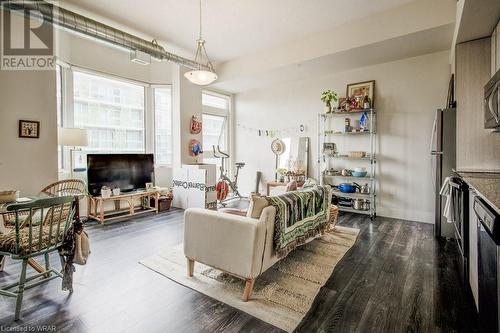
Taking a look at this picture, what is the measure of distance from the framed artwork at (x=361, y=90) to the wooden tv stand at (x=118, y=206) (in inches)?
173

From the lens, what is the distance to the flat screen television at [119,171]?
14.9 ft

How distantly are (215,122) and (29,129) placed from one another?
4050mm

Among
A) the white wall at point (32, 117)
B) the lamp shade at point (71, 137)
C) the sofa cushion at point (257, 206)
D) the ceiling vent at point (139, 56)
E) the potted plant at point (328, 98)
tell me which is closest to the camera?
the sofa cushion at point (257, 206)

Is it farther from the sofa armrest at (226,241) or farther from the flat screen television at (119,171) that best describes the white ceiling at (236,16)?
the sofa armrest at (226,241)

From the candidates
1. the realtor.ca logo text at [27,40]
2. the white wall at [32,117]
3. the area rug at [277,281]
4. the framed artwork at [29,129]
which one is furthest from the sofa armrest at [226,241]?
the realtor.ca logo text at [27,40]

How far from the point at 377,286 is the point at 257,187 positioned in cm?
443

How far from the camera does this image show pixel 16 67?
3.46 m

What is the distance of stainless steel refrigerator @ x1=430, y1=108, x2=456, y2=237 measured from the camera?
354cm

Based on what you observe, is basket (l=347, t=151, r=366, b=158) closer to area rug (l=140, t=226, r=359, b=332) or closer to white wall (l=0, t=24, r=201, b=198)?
area rug (l=140, t=226, r=359, b=332)

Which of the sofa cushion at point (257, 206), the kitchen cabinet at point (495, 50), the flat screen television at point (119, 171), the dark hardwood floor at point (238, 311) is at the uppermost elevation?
the kitchen cabinet at point (495, 50)

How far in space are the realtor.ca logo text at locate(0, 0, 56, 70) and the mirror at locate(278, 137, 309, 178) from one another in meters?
4.64

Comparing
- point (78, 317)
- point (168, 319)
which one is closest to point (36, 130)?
point (78, 317)

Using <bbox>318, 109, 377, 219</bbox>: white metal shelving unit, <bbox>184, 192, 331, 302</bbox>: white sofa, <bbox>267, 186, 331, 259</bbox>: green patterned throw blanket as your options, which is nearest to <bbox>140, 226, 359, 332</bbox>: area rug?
<bbox>184, 192, 331, 302</bbox>: white sofa

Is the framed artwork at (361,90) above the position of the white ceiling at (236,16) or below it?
below
